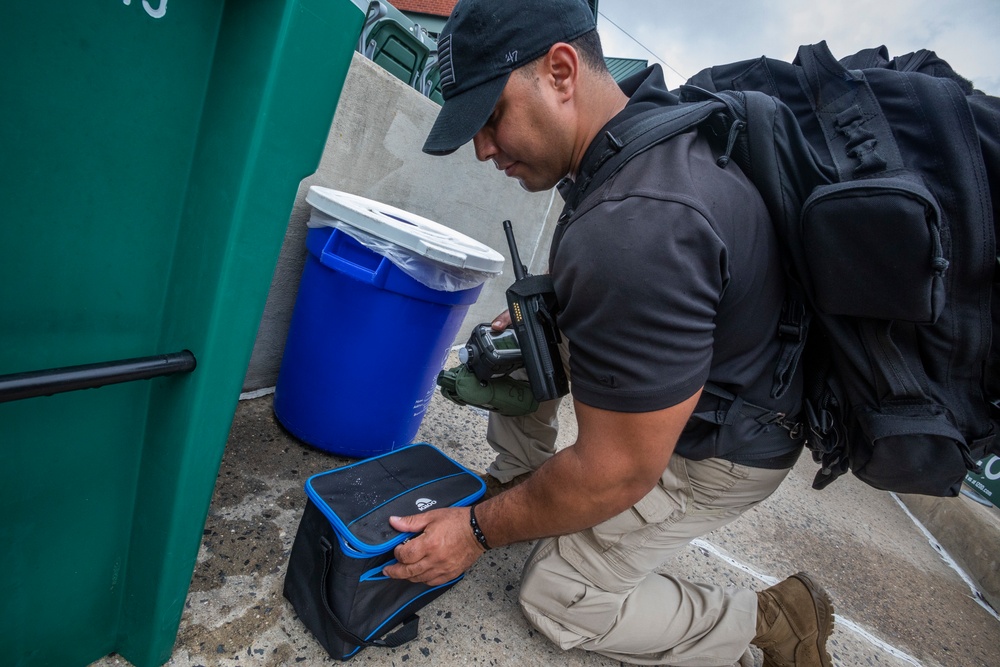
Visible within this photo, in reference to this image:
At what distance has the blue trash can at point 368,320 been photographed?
5.05 feet

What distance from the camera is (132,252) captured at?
76 cm

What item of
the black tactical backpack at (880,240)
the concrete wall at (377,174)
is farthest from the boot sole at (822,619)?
the concrete wall at (377,174)

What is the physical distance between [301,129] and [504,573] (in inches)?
56.5

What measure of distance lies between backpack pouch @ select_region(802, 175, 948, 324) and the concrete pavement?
1223mm

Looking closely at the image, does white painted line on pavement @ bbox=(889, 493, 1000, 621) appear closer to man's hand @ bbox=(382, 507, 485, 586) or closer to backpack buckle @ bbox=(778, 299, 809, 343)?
backpack buckle @ bbox=(778, 299, 809, 343)

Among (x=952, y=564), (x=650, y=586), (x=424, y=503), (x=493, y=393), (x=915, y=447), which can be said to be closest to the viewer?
(x=915, y=447)

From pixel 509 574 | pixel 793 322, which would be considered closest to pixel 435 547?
pixel 509 574

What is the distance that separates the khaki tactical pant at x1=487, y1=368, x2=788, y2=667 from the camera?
1365 mm

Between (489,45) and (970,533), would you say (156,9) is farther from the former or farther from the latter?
(970,533)

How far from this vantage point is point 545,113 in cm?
118

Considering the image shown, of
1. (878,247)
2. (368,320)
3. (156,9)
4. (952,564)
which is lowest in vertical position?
(952,564)

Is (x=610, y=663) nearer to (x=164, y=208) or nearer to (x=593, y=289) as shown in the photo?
(x=593, y=289)

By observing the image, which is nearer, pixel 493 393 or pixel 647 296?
pixel 647 296

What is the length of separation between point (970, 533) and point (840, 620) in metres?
1.67
